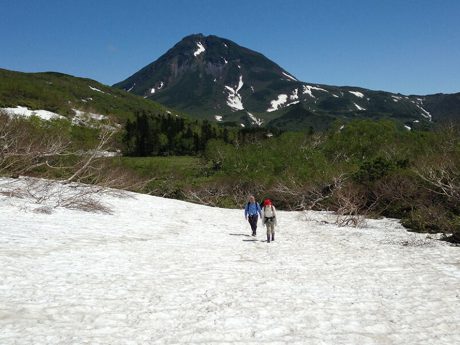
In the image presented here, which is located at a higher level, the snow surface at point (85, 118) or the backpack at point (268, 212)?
the snow surface at point (85, 118)

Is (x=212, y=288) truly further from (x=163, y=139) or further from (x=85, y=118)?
(x=163, y=139)

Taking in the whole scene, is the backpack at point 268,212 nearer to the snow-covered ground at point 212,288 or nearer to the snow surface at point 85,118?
the snow-covered ground at point 212,288

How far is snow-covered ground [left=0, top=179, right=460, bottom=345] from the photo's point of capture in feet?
23.9

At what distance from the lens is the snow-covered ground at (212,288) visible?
728 cm

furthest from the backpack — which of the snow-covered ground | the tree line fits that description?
the tree line

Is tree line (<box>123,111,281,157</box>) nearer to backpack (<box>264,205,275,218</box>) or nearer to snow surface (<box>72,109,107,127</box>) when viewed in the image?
snow surface (<box>72,109,107,127</box>)

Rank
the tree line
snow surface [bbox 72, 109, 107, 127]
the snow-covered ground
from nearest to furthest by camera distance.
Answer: the snow-covered ground, snow surface [bbox 72, 109, 107, 127], the tree line

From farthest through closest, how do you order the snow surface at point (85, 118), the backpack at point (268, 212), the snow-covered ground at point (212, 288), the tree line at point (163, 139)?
the tree line at point (163, 139) → the snow surface at point (85, 118) → the backpack at point (268, 212) → the snow-covered ground at point (212, 288)

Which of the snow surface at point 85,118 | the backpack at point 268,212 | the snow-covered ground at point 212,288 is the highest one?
the snow surface at point 85,118

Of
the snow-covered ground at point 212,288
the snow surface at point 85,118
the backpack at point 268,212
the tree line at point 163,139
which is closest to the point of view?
the snow-covered ground at point 212,288

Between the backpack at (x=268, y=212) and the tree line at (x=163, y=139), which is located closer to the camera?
the backpack at (x=268, y=212)

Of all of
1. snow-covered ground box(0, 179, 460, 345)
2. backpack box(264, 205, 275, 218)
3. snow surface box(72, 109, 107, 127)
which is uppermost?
snow surface box(72, 109, 107, 127)


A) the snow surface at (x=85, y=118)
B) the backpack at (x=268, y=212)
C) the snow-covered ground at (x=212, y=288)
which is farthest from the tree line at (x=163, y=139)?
the snow-covered ground at (x=212, y=288)

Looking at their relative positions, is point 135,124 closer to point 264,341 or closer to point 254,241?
point 254,241
